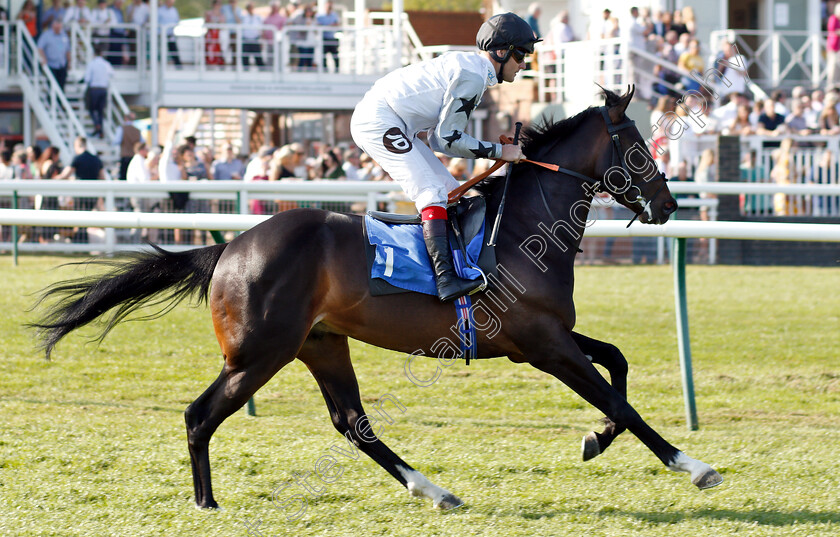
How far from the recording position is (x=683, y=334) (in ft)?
18.1

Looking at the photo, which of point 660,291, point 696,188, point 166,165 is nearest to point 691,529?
point 696,188

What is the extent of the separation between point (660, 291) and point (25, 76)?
1131cm

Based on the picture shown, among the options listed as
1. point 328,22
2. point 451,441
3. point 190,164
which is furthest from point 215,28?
point 451,441

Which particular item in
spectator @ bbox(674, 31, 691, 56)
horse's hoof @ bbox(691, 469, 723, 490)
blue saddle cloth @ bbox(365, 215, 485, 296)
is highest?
spectator @ bbox(674, 31, 691, 56)

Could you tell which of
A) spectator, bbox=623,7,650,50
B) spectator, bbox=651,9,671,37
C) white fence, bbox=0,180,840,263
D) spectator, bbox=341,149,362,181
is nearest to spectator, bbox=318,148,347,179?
spectator, bbox=341,149,362,181

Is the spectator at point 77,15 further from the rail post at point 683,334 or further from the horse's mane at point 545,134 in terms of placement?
the horse's mane at point 545,134

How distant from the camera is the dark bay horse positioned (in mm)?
4137

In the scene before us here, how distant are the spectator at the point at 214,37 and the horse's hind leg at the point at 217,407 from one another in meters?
14.8

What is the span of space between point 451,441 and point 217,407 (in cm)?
155

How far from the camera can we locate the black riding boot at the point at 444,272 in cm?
416

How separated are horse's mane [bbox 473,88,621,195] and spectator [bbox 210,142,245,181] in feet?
32.3

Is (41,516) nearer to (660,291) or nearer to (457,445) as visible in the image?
(457,445)

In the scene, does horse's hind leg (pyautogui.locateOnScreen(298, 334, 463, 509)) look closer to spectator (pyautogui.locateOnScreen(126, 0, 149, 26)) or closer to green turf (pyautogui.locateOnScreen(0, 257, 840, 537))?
green turf (pyautogui.locateOnScreen(0, 257, 840, 537))

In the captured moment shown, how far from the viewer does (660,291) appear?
10.0 meters
